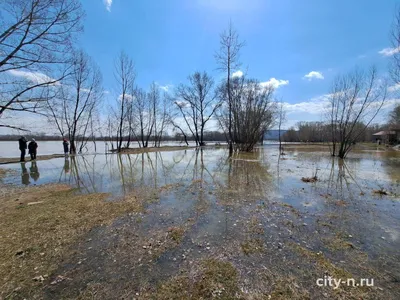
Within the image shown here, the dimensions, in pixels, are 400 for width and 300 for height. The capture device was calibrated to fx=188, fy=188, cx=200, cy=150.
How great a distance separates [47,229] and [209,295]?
11.8 feet

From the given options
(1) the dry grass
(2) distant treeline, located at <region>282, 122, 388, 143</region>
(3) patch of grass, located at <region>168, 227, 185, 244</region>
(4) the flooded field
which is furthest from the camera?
(2) distant treeline, located at <region>282, 122, 388, 143</region>

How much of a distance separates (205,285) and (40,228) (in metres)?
3.66

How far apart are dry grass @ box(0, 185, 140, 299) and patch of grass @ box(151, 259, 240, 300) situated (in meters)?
1.64

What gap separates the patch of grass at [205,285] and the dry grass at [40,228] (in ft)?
5.39

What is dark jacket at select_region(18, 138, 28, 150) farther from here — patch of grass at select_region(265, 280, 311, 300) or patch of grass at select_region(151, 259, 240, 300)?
patch of grass at select_region(265, 280, 311, 300)

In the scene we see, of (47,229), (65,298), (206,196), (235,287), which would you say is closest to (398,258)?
(235,287)

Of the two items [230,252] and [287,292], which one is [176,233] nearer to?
[230,252]

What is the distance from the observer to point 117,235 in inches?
145

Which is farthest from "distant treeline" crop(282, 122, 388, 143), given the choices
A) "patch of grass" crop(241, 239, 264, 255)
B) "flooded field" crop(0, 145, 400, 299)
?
"patch of grass" crop(241, 239, 264, 255)

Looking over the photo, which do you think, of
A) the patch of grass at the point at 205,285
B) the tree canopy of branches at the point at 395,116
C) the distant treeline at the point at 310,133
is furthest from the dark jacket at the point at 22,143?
the distant treeline at the point at 310,133

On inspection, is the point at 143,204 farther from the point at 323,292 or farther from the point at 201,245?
the point at 323,292

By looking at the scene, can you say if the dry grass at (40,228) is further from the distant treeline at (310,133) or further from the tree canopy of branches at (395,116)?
the distant treeline at (310,133)

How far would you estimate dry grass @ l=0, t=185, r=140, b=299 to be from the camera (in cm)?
256

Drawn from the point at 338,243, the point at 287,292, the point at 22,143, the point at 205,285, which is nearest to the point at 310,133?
the point at 338,243
